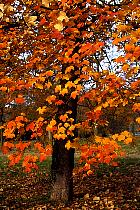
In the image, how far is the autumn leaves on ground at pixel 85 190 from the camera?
32.0ft

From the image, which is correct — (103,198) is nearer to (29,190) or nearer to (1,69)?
(29,190)

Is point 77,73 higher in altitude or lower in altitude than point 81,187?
higher

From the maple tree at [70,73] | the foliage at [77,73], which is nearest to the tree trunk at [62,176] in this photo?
the maple tree at [70,73]

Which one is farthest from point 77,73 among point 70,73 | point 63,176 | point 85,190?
point 85,190

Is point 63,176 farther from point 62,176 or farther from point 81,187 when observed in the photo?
point 81,187

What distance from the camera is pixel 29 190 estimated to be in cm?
1227

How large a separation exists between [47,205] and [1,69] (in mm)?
4014

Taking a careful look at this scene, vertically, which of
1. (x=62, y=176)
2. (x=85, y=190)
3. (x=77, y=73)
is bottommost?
(x=85, y=190)

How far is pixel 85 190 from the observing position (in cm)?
1153

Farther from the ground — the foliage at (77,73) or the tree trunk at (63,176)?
the foliage at (77,73)

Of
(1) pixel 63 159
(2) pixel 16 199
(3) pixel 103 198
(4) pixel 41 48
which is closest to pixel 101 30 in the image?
(4) pixel 41 48

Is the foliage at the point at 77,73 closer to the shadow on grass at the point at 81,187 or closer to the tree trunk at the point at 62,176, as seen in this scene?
the tree trunk at the point at 62,176

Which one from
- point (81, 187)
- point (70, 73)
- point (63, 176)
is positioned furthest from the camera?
point (81, 187)

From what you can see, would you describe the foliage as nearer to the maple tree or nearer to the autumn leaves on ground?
the maple tree
